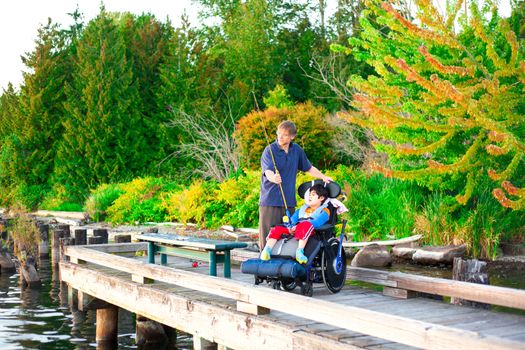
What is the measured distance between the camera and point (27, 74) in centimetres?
3441

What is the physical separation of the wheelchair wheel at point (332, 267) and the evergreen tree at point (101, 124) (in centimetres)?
2485

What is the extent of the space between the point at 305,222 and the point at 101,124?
2601cm

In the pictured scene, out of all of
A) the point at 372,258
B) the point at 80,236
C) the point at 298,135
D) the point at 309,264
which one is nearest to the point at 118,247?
the point at 80,236

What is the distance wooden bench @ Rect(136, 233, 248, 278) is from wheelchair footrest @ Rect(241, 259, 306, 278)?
67 cm

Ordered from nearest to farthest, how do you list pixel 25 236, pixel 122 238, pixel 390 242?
pixel 122 238 → pixel 390 242 → pixel 25 236

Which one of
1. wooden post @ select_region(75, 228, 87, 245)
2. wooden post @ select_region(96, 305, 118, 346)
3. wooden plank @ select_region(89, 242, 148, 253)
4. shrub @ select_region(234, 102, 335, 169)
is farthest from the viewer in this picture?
shrub @ select_region(234, 102, 335, 169)

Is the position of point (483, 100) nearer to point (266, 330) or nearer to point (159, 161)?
point (266, 330)

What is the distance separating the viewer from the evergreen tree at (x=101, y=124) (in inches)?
1259

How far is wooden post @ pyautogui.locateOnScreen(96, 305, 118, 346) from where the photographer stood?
1055 centimetres

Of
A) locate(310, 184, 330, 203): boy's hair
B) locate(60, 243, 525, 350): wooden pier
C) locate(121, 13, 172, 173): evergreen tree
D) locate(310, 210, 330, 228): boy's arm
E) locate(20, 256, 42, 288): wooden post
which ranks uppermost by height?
locate(121, 13, 172, 173): evergreen tree

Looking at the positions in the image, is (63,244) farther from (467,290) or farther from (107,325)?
(467,290)

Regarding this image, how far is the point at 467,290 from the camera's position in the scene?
686 centimetres

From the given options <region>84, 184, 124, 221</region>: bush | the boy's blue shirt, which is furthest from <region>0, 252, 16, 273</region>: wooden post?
the boy's blue shirt

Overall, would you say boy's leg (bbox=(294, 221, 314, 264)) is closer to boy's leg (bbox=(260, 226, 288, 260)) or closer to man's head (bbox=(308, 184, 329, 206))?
boy's leg (bbox=(260, 226, 288, 260))
